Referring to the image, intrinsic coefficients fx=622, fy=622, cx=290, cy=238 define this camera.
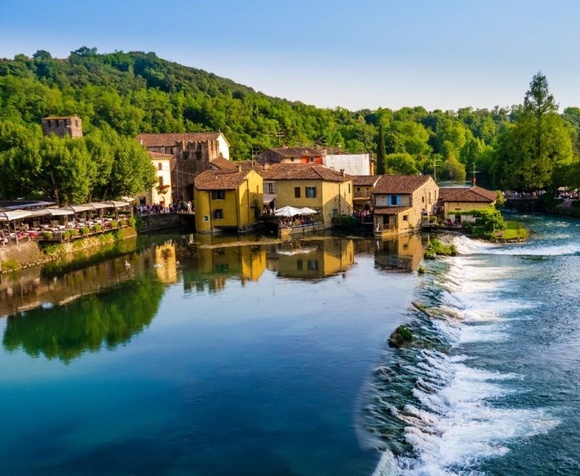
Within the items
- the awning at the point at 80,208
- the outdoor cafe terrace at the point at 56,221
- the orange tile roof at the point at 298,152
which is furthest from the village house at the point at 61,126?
the awning at the point at 80,208

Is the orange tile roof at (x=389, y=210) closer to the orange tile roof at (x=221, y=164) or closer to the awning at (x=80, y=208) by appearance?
the orange tile roof at (x=221, y=164)

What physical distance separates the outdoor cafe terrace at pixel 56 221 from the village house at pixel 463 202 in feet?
95.2

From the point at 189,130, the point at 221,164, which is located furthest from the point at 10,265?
the point at 189,130

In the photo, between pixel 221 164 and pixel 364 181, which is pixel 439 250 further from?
pixel 221 164

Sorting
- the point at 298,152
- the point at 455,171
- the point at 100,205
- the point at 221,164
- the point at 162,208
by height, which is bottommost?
the point at 162,208

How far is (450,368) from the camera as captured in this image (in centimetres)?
2102

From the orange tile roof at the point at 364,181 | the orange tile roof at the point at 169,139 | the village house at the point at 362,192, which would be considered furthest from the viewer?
the orange tile roof at the point at 169,139

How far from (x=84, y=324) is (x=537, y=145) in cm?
6429

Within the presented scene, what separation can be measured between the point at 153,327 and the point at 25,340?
5.13 metres

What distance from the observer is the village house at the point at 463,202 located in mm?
55000

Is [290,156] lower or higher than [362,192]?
higher

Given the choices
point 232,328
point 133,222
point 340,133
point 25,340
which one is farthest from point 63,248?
point 340,133

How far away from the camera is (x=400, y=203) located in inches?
2197

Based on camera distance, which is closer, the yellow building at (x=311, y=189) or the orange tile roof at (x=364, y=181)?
the yellow building at (x=311, y=189)
